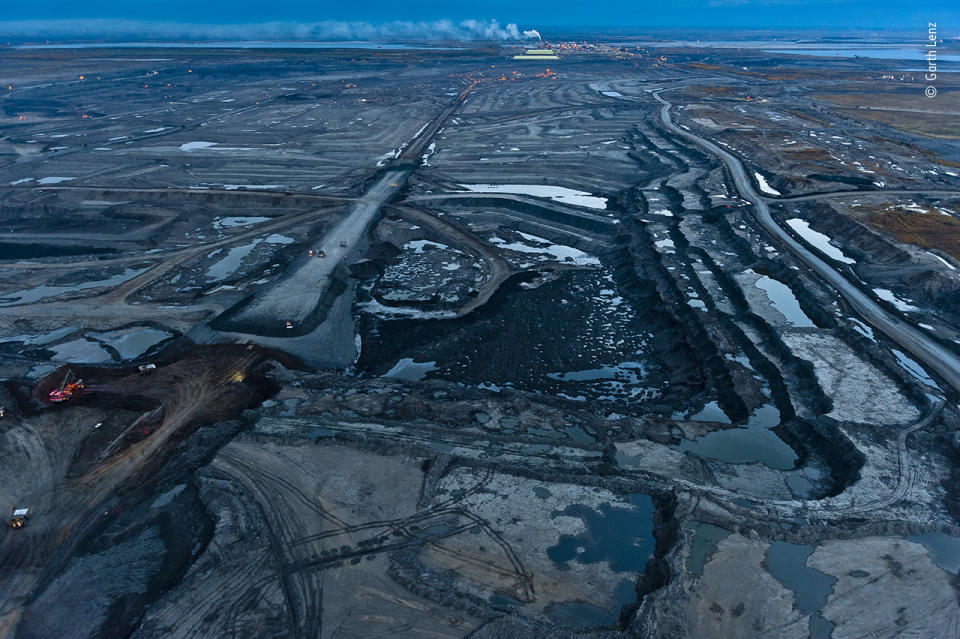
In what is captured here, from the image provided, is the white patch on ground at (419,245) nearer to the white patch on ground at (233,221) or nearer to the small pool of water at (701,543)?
the white patch on ground at (233,221)

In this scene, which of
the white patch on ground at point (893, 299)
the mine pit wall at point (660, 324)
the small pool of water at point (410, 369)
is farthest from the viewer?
the white patch on ground at point (893, 299)

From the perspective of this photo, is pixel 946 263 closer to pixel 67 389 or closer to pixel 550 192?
pixel 550 192

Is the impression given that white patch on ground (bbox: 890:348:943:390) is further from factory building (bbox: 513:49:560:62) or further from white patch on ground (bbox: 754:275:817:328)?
factory building (bbox: 513:49:560:62)

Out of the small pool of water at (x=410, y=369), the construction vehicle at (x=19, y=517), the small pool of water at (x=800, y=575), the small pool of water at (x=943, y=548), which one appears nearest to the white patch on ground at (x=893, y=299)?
the small pool of water at (x=943, y=548)

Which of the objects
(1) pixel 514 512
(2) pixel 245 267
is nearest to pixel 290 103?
(2) pixel 245 267

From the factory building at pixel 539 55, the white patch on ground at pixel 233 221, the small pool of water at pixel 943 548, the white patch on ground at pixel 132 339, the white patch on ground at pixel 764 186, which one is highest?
the factory building at pixel 539 55

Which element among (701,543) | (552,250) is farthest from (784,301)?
(701,543)

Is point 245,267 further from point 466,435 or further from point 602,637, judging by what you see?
point 602,637

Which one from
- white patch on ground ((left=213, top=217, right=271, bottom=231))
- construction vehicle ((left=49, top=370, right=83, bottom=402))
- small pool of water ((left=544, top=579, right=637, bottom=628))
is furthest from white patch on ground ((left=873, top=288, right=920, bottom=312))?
white patch on ground ((left=213, top=217, right=271, bottom=231))
